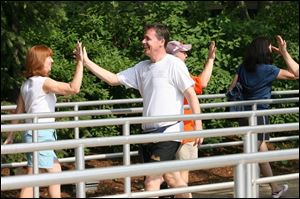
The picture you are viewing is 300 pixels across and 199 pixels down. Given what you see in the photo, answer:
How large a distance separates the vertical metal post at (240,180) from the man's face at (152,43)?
3011 mm

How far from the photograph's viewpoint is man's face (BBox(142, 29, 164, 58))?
653cm

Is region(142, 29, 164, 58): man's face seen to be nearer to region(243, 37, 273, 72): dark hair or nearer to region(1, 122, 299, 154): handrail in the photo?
region(1, 122, 299, 154): handrail

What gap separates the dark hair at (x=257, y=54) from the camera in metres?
8.39

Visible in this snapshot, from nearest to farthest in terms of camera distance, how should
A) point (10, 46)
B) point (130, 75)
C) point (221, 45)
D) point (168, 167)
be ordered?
point (168, 167)
point (130, 75)
point (10, 46)
point (221, 45)

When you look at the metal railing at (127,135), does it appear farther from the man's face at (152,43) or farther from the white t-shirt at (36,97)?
the white t-shirt at (36,97)

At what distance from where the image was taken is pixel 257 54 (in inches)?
334

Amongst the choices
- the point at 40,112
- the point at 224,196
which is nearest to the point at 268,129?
the point at 40,112

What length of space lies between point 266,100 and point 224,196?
3.66 feet

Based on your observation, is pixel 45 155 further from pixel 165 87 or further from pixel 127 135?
pixel 127 135

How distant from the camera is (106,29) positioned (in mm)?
13109

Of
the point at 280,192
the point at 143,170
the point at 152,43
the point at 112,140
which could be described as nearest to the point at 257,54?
the point at 280,192

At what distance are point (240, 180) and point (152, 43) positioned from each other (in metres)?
3.07

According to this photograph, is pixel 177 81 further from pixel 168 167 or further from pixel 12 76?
pixel 12 76

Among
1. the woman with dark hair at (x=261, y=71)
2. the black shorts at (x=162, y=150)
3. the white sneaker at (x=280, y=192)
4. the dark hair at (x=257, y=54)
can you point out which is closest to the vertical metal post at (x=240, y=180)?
the black shorts at (x=162, y=150)
